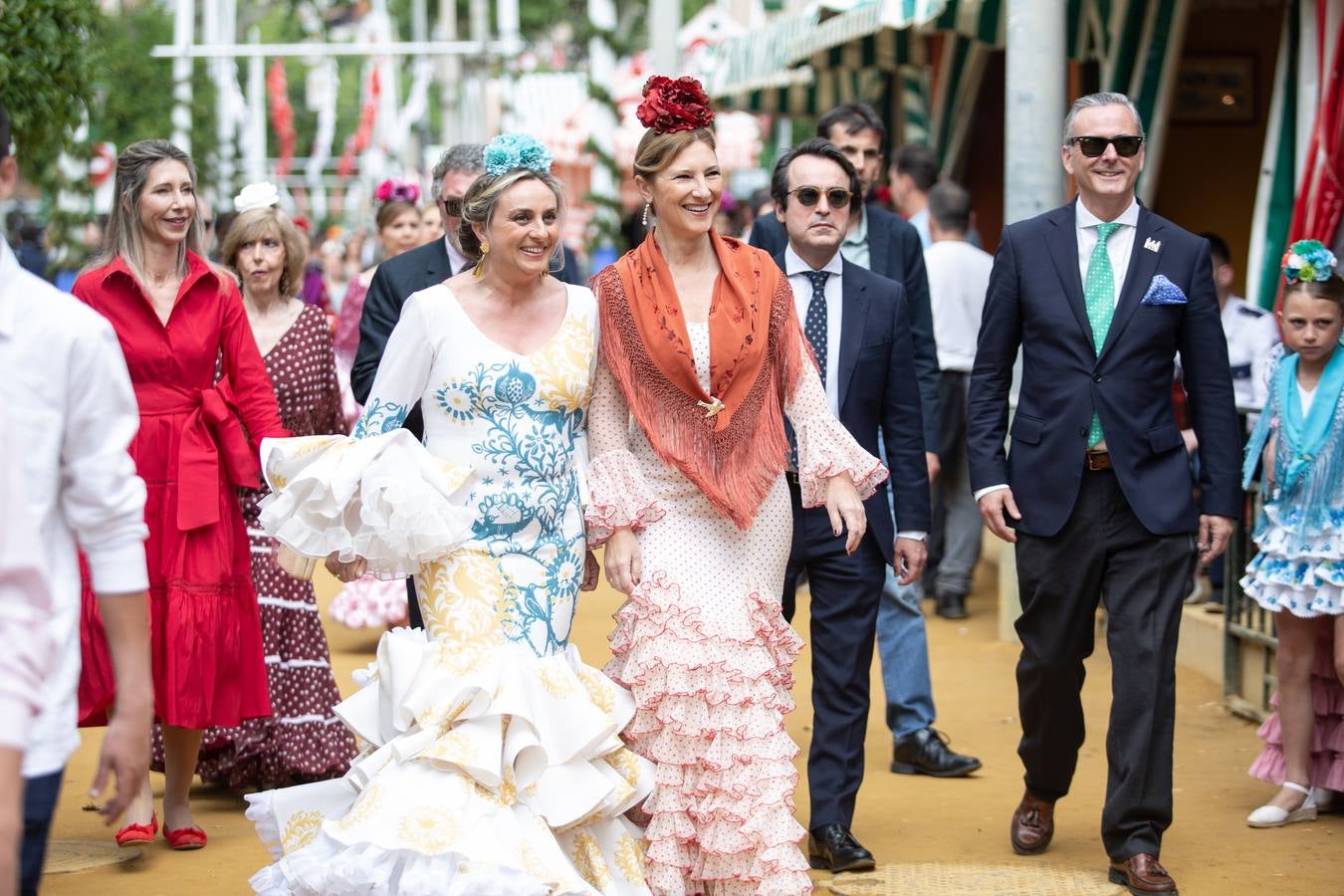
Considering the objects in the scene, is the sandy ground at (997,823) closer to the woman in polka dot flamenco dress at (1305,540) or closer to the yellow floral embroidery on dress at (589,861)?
the woman in polka dot flamenco dress at (1305,540)

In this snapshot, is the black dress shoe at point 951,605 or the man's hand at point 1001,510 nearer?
the man's hand at point 1001,510

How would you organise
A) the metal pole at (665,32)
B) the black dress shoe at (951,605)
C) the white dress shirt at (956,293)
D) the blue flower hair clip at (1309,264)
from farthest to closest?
the metal pole at (665,32), the black dress shoe at (951,605), the white dress shirt at (956,293), the blue flower hair clip at (1309,264)

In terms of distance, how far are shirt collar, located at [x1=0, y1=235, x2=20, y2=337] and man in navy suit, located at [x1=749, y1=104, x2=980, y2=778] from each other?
3.86 meters

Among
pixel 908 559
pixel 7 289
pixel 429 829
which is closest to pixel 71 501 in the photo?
pixel 7 289

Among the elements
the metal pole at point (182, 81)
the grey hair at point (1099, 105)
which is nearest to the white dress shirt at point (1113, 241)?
the grey hair at point (1099, 105)

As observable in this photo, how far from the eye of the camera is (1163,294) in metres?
6.02

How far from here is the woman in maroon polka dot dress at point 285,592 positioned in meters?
7.57

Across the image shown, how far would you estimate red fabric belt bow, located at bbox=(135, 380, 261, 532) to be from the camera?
21.6 feet

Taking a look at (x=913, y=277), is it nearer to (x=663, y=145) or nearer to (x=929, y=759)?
(x=929, y=759)

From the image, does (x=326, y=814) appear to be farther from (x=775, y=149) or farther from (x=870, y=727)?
(x=775, y=149)

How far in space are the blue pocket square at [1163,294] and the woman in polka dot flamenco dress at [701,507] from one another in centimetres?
101

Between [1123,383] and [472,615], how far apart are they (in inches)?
85.1

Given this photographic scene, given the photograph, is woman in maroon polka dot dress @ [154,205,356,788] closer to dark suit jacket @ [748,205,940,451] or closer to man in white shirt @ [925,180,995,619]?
dark suit jacket @ [748,205,940,451]

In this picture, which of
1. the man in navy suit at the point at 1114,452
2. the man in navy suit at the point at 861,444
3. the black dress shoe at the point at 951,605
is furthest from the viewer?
the black dress shoe at the point at 951,605
